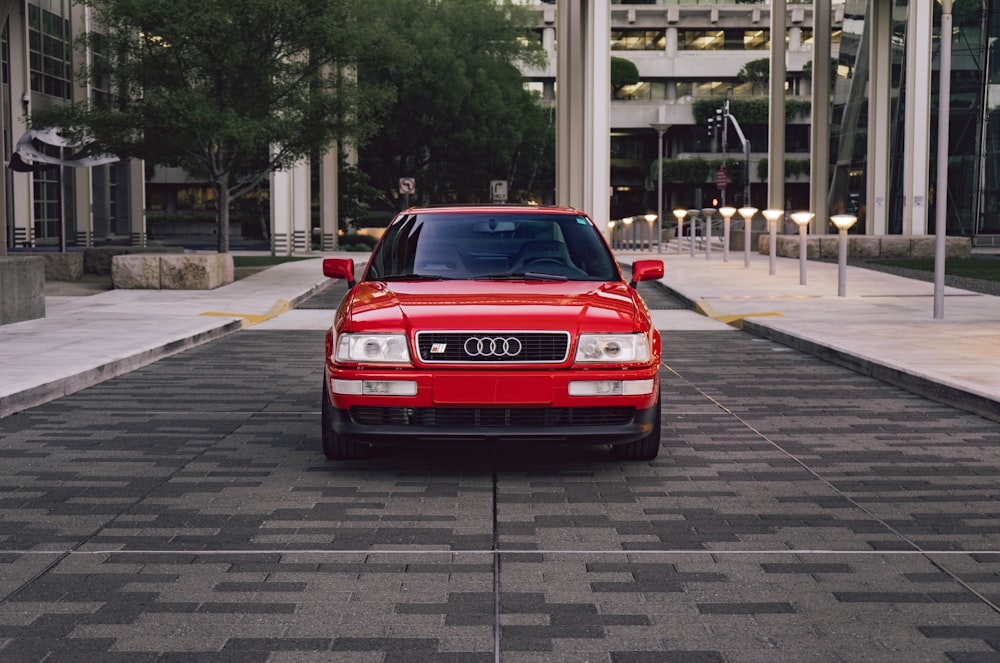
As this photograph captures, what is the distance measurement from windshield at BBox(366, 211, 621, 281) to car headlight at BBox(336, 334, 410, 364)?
1076mm

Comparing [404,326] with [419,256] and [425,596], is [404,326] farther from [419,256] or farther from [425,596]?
[425,596]

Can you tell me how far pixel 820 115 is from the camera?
4294 centimetres

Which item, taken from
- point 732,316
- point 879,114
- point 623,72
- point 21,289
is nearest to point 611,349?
point 21,289

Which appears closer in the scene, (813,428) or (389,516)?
(389,516)

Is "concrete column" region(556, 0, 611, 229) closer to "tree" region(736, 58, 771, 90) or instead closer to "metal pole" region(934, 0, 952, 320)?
"metal pole" region(934, 0, 952, 320)

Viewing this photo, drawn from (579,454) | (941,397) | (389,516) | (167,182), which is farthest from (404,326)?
(167,182)

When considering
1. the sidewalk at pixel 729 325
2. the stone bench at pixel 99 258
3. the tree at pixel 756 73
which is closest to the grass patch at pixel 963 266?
the sidewalk at pixel 729 325

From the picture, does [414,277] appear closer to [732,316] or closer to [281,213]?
[732,316]

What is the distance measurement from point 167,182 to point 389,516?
293ft

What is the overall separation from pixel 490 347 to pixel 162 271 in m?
18.6

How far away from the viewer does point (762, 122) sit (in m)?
98.7

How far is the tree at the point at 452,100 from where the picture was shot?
57.1m

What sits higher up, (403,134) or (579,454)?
(403,134)

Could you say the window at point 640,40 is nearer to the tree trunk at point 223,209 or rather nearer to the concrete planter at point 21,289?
the tree trunk at point 223,209
